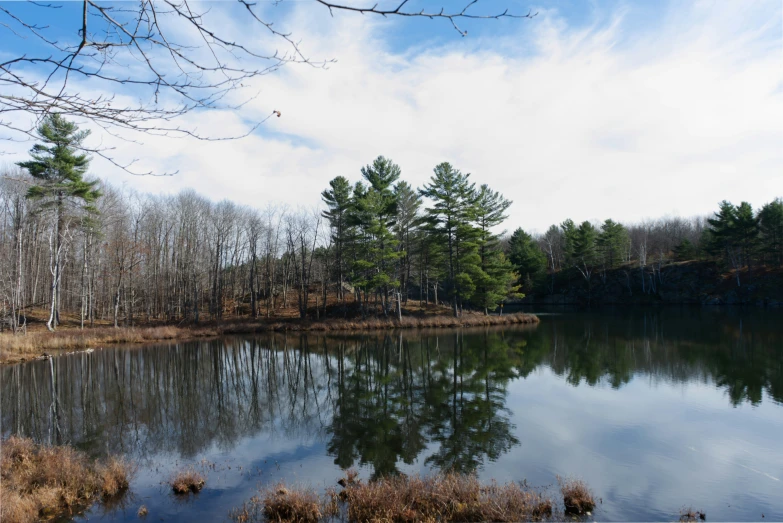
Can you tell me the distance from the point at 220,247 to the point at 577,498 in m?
39.3

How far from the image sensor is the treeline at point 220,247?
30.8 m

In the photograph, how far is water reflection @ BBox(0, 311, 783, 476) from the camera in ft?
31.4

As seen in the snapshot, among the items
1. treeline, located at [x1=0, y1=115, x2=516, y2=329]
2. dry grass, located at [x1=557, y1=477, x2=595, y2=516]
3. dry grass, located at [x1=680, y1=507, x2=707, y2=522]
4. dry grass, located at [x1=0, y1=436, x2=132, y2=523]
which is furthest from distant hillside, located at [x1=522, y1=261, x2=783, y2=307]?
dry grass, located at [x1=0, y1=436, x2=132, y2=523]

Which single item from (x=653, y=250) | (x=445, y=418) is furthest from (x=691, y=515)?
(x=653, y=250)

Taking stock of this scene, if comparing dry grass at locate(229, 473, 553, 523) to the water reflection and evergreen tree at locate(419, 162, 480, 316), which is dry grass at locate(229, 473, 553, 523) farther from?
evergreen tree at locate(419, 162, 480, 316)

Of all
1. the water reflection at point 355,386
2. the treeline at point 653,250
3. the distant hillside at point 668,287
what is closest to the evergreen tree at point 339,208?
the water reflection at point 355,386

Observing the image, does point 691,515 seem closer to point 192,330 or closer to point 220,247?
point 192,330

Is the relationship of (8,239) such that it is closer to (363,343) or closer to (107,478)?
(363,343)

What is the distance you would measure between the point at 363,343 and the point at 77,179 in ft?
74.2

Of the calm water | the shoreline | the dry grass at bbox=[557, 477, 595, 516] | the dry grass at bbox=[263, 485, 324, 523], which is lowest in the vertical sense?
the calm water

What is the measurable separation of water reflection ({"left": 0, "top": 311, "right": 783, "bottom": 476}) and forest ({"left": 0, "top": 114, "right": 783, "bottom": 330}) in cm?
966

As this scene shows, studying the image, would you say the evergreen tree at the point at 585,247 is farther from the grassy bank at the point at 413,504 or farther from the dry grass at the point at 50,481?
the dry grass at the point at 50,481

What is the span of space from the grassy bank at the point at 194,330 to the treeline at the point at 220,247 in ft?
6.27

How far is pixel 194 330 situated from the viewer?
3175cm
